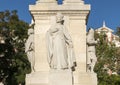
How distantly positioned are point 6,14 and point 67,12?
27.3 metres

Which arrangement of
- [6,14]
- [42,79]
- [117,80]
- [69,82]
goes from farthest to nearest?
[6,14], [117,80], [42,79], [69,82]

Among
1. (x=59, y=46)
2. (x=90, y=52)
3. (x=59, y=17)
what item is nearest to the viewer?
(x=59, y=46)

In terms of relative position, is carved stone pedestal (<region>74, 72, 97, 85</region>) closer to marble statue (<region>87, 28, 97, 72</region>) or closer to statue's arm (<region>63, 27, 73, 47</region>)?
marble statue (<region>87, 28, 97, 72</region>)

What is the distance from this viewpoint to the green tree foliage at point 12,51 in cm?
4209

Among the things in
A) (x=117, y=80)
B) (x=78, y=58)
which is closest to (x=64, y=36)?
(x=78, y=58)

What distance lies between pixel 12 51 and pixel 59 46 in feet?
85.1

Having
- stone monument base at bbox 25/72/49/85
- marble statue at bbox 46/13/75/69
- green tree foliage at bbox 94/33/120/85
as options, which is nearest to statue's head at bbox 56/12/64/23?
marble statue at bbox 46/13/75/69

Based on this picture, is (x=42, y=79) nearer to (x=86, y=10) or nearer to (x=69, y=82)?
(x=69, y=82)

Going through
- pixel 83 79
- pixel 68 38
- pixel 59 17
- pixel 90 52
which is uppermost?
pixel 59 17

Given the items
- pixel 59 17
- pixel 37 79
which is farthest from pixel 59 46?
pixel 37 79

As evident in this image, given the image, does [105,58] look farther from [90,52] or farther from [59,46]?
[59,46]

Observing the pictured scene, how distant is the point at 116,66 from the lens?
48.3 metres

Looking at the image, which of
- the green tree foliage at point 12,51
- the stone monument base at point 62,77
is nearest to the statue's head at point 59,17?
the stone monument base at point 62,77

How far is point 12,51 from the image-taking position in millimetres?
43125
